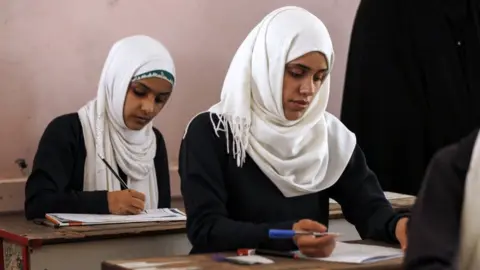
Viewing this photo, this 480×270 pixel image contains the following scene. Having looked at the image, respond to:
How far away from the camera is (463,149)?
1.24 metres

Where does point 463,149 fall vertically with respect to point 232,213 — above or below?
above

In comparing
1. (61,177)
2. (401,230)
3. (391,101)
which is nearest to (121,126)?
(61,177)

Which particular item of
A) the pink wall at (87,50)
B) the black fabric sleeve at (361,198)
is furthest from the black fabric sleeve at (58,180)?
the black fabric sleeve at (361,198)

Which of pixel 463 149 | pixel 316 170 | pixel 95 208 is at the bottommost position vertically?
pixel 95 208

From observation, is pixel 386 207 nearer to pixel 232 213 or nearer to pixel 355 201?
pixel 355 201

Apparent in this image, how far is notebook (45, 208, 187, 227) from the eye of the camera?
2.44 meters

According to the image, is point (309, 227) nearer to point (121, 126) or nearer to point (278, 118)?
point (278, 118)

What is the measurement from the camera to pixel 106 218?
253 centimetres

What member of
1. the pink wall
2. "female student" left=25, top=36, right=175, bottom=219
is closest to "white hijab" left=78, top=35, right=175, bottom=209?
"female student" left=25, top=36, right=175, bottom=219

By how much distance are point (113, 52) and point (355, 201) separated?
3.77ft

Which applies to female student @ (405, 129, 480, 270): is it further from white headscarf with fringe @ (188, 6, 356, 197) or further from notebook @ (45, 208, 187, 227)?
notebook @ (45, 208, 187, 227)

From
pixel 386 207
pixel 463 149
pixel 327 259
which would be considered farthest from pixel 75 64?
pixel 463 149

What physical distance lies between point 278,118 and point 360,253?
1.60 feet

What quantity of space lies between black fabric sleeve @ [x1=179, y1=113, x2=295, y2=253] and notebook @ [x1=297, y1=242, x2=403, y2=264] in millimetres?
125
